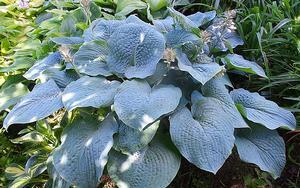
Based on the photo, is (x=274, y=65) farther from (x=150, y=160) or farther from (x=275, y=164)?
(x=150, y=160)

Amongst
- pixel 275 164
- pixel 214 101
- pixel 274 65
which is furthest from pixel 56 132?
pixel 274 65

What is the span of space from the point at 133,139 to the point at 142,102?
152mm

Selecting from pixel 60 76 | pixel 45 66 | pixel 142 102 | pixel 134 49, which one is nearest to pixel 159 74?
pixel 134 49

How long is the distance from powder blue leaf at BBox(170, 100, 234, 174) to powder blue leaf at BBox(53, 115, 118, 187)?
10.5 inches

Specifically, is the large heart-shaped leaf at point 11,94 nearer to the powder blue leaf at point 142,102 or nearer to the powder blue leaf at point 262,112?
the powder blue leaf at point 142,102

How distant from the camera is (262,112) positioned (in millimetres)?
1661

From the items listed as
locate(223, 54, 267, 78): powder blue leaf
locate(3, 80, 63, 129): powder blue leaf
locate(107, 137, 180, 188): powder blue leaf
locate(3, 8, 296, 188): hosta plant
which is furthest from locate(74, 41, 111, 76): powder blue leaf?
locate(223, 54, 267, 78): powder blue leaf

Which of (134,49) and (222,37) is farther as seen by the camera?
(222,37)

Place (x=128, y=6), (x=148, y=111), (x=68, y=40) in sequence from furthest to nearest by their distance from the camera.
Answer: (x=128, y=6) → (x=68, y=40) → (x=148, y=111)

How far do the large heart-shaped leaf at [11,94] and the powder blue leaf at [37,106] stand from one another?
41 centimetres

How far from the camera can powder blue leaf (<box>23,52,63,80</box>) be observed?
194 cm

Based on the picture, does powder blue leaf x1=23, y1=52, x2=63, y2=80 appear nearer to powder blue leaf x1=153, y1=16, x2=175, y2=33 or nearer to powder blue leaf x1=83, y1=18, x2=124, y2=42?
powder blue leaf x1=83, y1=18, x2=124, y2=42

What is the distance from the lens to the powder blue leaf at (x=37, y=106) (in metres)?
1.52

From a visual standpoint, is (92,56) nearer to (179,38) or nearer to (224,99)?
(179,38)
